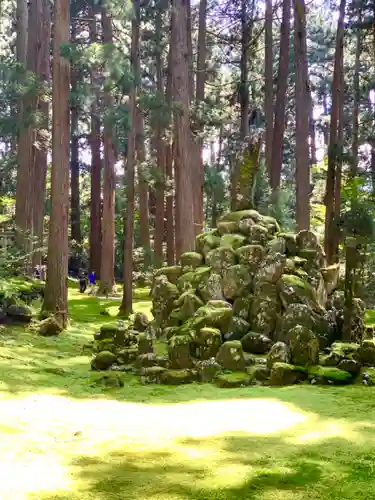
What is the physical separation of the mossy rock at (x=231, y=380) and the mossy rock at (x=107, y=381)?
1.31 metres

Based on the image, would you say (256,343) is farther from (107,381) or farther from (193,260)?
(193,260)

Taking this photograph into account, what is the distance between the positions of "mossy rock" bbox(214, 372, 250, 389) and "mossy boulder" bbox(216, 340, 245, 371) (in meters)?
0.36

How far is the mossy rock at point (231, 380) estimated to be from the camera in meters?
7.33

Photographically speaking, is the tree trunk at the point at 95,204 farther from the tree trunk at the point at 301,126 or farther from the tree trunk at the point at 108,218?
the tree trunk at the point at 301,126

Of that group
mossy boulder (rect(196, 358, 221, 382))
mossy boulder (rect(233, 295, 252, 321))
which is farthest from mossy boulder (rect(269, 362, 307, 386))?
mossy boulder (rect(233, 295, 252, 321))

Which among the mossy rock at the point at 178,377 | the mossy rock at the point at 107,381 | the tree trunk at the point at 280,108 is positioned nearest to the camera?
the mossy rock at the point at 107,381

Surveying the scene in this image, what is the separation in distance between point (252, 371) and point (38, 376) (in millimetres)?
2943

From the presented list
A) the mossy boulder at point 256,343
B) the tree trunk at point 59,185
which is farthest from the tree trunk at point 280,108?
the mossy boulder at point 256,343

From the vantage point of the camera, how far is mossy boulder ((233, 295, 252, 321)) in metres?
9.77

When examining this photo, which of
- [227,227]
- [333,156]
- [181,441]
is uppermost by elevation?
[333,156]

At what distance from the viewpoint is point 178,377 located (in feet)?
24.9

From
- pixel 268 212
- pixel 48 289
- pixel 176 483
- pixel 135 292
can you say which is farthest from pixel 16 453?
pixel 135 292

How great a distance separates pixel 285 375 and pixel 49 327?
18.2 ft

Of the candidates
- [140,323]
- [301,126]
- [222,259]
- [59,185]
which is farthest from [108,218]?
[222,259]
